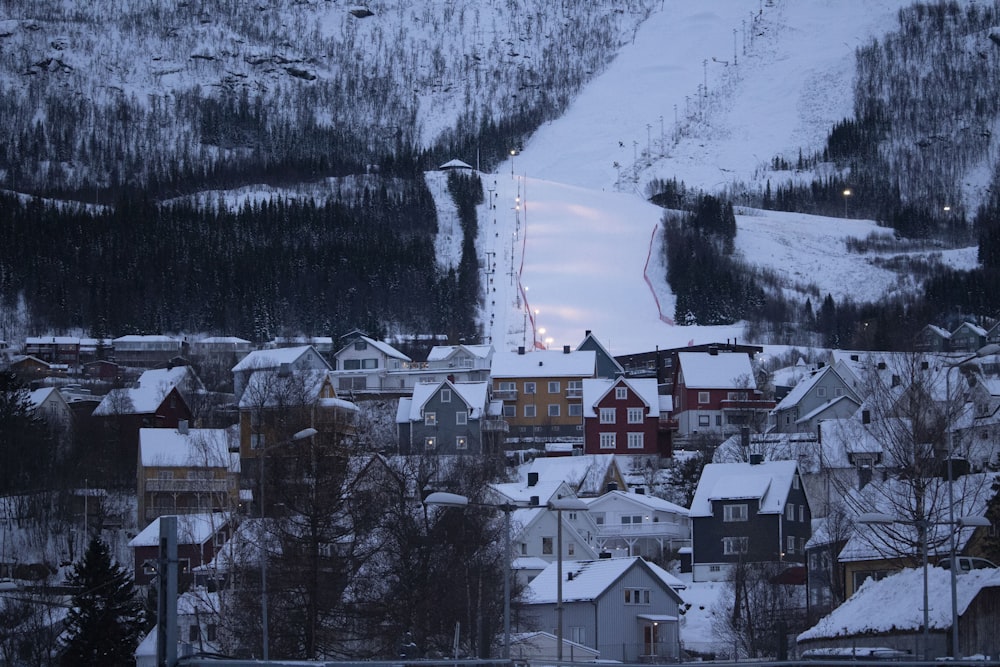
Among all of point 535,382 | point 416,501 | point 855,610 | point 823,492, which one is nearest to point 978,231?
point 535,382

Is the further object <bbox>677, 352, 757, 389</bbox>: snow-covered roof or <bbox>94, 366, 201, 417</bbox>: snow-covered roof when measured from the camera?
<bbox>677, 352, 757, 389</bbox>: snow-covered roof

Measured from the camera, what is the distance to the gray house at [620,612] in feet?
156

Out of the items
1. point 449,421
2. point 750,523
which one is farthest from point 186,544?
point 449,421

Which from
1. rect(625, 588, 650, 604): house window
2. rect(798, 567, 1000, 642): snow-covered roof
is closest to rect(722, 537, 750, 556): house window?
rect(625, 588, 650, 604): house window

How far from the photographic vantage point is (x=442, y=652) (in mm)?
38688

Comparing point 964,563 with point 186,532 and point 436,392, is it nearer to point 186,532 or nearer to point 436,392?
point 186,532

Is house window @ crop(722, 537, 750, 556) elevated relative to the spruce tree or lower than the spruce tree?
elevated

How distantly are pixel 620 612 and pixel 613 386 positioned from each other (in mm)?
34789

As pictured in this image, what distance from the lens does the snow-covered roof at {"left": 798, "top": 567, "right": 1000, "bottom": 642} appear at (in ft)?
98.2

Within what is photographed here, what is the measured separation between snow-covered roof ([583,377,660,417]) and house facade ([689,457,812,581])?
2063cm

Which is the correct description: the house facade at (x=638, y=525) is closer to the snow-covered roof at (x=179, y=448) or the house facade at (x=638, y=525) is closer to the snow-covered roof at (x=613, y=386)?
the snow-covered roof at (x=613, y=386)

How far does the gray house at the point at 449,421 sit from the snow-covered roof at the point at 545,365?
17.9ft

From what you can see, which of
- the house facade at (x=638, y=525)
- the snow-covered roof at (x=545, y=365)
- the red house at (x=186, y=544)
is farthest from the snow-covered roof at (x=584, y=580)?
the snow-covered roof at (x=545, y=365)

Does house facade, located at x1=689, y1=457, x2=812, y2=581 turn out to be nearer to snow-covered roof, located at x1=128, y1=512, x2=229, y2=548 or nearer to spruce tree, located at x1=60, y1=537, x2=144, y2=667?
snow-covered roof, located at x1=128, y1=512, x2=229, y2=548
